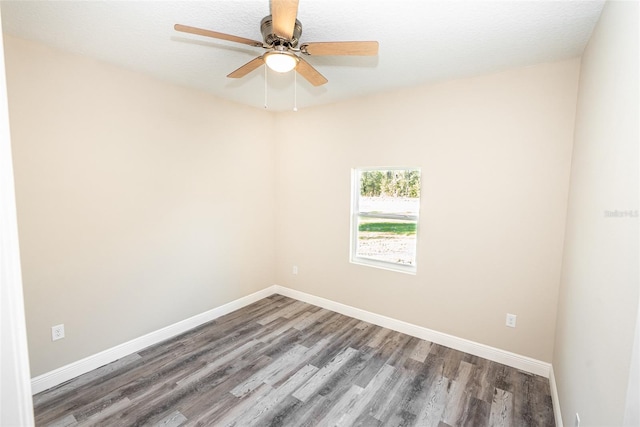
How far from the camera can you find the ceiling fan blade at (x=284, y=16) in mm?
1371

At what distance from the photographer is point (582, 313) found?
1.57 meters

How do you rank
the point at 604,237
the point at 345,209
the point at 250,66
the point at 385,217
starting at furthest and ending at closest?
1. the point at 345,209
2. the point at 385,217
3. the point at 250,66
4. the point at 604,237

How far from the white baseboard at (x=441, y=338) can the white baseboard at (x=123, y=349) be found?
1051 millimetres

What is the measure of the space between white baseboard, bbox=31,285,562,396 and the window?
2.10 feet

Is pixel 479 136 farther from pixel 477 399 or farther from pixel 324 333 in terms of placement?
pixel 324 333

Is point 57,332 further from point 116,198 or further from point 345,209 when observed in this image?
point 345,209

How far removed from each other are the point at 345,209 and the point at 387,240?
0.62 m

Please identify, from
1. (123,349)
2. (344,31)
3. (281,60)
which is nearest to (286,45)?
(281,60)

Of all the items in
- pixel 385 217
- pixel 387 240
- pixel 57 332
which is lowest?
pixel 57 332

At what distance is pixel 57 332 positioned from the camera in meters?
2.33

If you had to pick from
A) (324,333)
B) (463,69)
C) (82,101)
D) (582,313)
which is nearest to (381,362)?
(324,333)

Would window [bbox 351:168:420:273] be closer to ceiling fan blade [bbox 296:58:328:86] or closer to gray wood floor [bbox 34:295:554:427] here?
gray wood floor [bbox 34:295:554:427]

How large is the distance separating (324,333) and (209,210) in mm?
1906

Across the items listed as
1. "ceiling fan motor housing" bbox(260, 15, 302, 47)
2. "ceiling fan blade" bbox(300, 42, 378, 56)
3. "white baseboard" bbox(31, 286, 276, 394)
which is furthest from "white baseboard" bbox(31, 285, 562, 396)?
"ceiling fan motor housing" bbox(260, 15, 302, 47)
